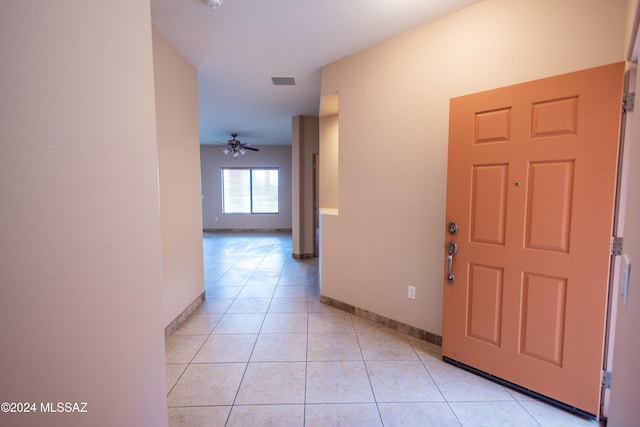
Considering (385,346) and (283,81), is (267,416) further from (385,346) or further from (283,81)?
(283,81)

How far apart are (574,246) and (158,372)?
225cm

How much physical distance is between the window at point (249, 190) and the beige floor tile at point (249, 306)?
609cm

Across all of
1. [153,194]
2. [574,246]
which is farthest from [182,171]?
[574,246]

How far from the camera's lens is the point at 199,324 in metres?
2.90

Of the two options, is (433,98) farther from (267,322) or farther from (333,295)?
(267,322)

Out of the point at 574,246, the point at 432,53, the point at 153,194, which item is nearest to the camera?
the point at 153,194

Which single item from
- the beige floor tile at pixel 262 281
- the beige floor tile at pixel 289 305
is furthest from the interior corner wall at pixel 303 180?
the beige floor tile at pixel 289 305

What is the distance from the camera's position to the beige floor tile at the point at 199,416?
1.60 metres

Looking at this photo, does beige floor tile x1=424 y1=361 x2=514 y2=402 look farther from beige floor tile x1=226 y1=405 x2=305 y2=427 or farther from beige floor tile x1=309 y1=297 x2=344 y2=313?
beige floor tile x1=309 y1=297 x2=344 y2=313

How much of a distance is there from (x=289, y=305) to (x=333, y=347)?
1.06 metres

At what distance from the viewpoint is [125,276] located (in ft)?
2.78

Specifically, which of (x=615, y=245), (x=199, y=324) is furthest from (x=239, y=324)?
(x=615, y=245)

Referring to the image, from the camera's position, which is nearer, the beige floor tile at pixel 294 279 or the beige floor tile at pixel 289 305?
the beige floor tile at pixel 289 305

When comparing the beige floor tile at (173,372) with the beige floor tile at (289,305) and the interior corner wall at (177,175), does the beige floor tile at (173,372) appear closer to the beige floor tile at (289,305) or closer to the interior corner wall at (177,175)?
the interior corner wall at (177,175)
